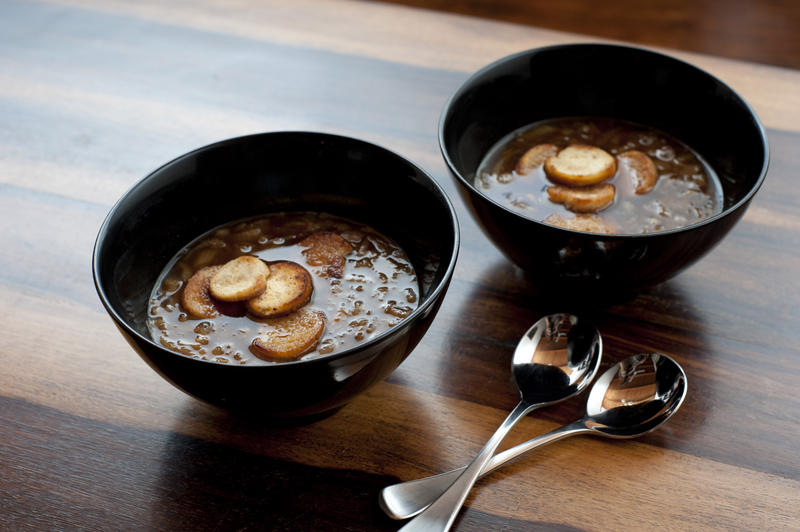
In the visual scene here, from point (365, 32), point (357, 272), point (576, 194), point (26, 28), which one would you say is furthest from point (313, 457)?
point (26, 28)

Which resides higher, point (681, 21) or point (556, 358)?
point (556, 358)

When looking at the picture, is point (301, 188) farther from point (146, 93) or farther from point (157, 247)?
point (146, 93)

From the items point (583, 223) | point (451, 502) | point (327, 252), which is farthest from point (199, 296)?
point (583, 223)

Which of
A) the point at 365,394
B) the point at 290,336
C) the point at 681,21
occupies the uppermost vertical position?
the point at 290,336

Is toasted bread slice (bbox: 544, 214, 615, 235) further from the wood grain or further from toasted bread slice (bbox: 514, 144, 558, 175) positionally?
the wood grain

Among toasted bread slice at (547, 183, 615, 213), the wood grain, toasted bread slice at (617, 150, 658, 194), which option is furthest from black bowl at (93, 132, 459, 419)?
the wood grain

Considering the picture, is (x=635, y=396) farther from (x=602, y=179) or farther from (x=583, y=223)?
(x=602, y=179)
